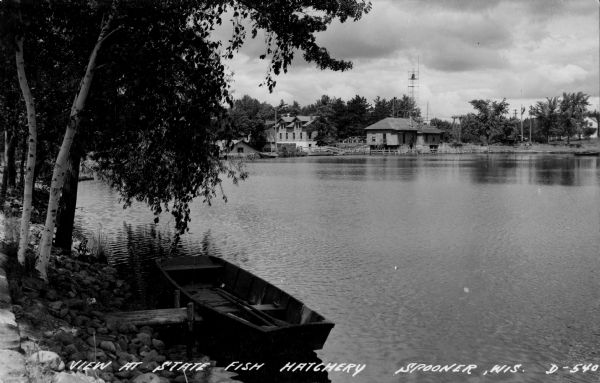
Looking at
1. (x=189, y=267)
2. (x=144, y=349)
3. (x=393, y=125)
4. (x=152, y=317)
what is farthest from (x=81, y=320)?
(x=393, y=125)

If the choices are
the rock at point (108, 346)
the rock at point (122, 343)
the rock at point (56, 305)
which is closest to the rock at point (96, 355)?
the rock at point (108, 346)

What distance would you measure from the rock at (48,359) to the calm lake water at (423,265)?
725 cm

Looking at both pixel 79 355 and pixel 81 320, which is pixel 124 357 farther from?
pixel 81 320

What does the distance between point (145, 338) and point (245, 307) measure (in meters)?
3.55

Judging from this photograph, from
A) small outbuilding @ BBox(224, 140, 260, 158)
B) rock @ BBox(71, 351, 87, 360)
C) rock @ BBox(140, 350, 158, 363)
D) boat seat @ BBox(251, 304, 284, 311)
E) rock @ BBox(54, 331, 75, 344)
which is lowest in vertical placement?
rock @ BBox(140, 350, 158, 363)

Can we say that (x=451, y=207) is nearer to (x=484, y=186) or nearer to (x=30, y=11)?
(x=484, y=186)

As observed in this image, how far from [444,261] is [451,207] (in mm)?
21686

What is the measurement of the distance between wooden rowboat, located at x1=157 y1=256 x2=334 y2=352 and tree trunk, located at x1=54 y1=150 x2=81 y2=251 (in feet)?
13.4

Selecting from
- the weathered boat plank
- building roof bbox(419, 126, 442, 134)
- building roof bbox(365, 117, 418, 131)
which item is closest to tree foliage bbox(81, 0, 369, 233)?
the weathered boat plank

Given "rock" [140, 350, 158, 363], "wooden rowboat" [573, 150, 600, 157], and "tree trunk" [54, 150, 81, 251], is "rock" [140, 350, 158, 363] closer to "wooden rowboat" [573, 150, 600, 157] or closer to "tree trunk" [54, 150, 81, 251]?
"tree trunk" [54, 150, 81, 251]

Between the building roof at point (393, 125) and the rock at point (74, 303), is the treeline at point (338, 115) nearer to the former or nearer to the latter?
the building roof at point (393, 125)

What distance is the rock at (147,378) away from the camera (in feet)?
37.9

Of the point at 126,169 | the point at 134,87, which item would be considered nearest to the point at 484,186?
the point at 126,169

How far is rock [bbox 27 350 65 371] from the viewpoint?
10180mm
